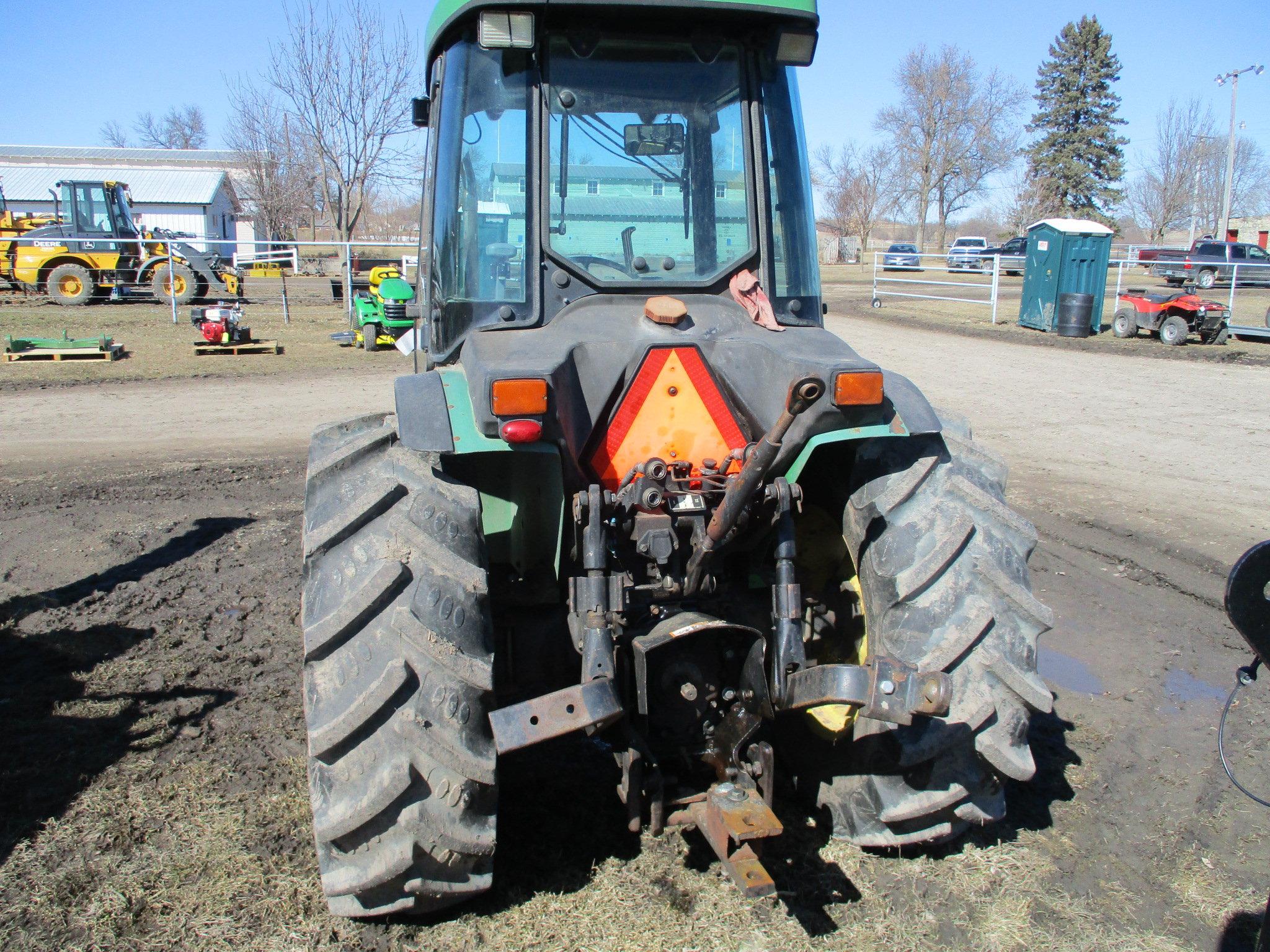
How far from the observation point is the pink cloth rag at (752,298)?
349 cm

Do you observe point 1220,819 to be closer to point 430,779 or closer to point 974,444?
point 974,444

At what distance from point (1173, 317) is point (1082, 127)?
4191 cm

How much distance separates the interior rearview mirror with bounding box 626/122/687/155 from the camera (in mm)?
3543

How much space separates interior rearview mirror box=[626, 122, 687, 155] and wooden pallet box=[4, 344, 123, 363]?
13677mm

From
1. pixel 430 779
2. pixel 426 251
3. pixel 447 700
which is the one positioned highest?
pixel 426 251

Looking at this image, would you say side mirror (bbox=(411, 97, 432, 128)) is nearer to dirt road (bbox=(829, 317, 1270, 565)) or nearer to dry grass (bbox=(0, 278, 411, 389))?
dirt road (bbox=(829, 317, 1270, 565))

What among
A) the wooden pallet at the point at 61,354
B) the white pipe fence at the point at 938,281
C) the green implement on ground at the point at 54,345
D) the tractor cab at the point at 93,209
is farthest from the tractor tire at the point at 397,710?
the tractor cab at the point at 93,209

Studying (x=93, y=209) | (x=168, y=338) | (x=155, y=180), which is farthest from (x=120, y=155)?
(x=168, y=338)

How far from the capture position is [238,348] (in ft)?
52.6

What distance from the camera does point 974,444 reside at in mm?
3459

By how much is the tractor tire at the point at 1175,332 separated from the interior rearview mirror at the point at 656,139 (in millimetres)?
17089

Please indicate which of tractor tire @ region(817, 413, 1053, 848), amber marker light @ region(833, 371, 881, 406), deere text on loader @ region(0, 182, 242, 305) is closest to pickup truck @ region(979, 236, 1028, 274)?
deere text on loader @ region(0, 182, 242, 305)

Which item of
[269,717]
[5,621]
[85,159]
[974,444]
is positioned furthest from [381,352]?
[85,159]

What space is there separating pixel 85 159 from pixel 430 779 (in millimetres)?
76755
